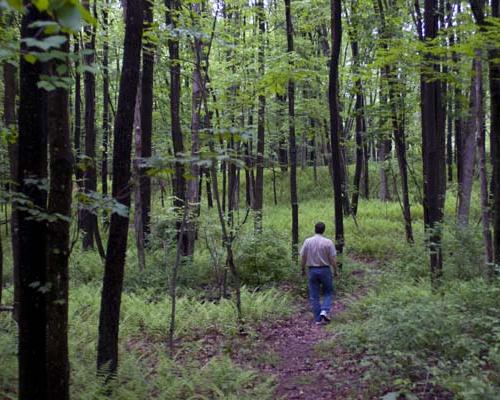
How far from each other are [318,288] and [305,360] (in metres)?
2.48

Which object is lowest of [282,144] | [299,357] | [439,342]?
[299,357]

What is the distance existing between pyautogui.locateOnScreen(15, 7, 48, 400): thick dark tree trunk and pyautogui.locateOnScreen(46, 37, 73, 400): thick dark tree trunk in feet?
0.84

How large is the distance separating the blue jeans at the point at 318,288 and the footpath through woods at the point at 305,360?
326 mm

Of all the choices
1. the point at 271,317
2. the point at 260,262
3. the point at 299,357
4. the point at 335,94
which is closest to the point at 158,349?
the point at 299,357

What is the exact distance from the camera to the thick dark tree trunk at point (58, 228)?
13.3 ft

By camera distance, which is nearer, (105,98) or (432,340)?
(432,340)

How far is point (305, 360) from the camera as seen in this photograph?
775cm

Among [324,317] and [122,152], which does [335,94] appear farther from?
[122,152]

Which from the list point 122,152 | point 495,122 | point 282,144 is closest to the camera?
point 122,152

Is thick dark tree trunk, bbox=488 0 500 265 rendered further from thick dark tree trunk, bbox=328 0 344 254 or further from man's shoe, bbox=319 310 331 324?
thick dark tree trunk, bbox=328 0 344 254

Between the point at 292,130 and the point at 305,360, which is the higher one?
the point at 292,130

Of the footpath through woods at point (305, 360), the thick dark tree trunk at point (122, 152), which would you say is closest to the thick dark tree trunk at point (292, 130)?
the footpath through woods at point (305, 360)

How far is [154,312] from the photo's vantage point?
988cm

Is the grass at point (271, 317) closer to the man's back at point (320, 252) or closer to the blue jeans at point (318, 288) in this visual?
the blue jeans at point (318, 288)
